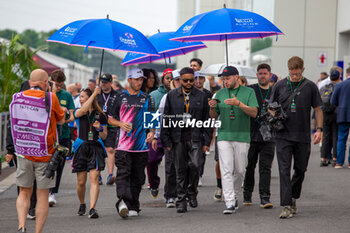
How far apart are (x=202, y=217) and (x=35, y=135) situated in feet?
9.21

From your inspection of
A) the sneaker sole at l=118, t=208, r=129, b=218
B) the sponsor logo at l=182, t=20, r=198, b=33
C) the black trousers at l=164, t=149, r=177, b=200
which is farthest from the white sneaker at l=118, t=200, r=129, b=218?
the sponsor logo at l=182, t=20, r=198, b=33

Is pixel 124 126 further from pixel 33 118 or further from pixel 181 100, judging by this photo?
pixel 33 118

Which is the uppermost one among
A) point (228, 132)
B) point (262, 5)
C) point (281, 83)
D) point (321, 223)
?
point (262, 5)

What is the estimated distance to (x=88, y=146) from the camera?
8617mm

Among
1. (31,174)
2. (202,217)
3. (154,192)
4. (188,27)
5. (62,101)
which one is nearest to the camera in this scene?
(31,174)

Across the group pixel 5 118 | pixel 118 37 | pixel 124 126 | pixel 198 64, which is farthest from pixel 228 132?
pixel 5 118

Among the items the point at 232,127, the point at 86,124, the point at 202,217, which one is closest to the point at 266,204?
the point at 202,217

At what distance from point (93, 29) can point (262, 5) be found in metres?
20.6

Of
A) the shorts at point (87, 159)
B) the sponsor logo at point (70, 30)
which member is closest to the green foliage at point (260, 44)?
the sponsor logo at point (70, 30)

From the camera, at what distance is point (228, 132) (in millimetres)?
8641

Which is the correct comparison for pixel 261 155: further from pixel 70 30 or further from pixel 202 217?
pixel 70 30

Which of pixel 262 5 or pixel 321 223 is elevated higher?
pixel 262 5

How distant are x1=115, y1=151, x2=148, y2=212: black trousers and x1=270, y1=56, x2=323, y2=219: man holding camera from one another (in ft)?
6.58

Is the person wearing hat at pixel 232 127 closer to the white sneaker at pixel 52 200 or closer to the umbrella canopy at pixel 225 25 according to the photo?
the umbrella canopy at pixel 225 25
